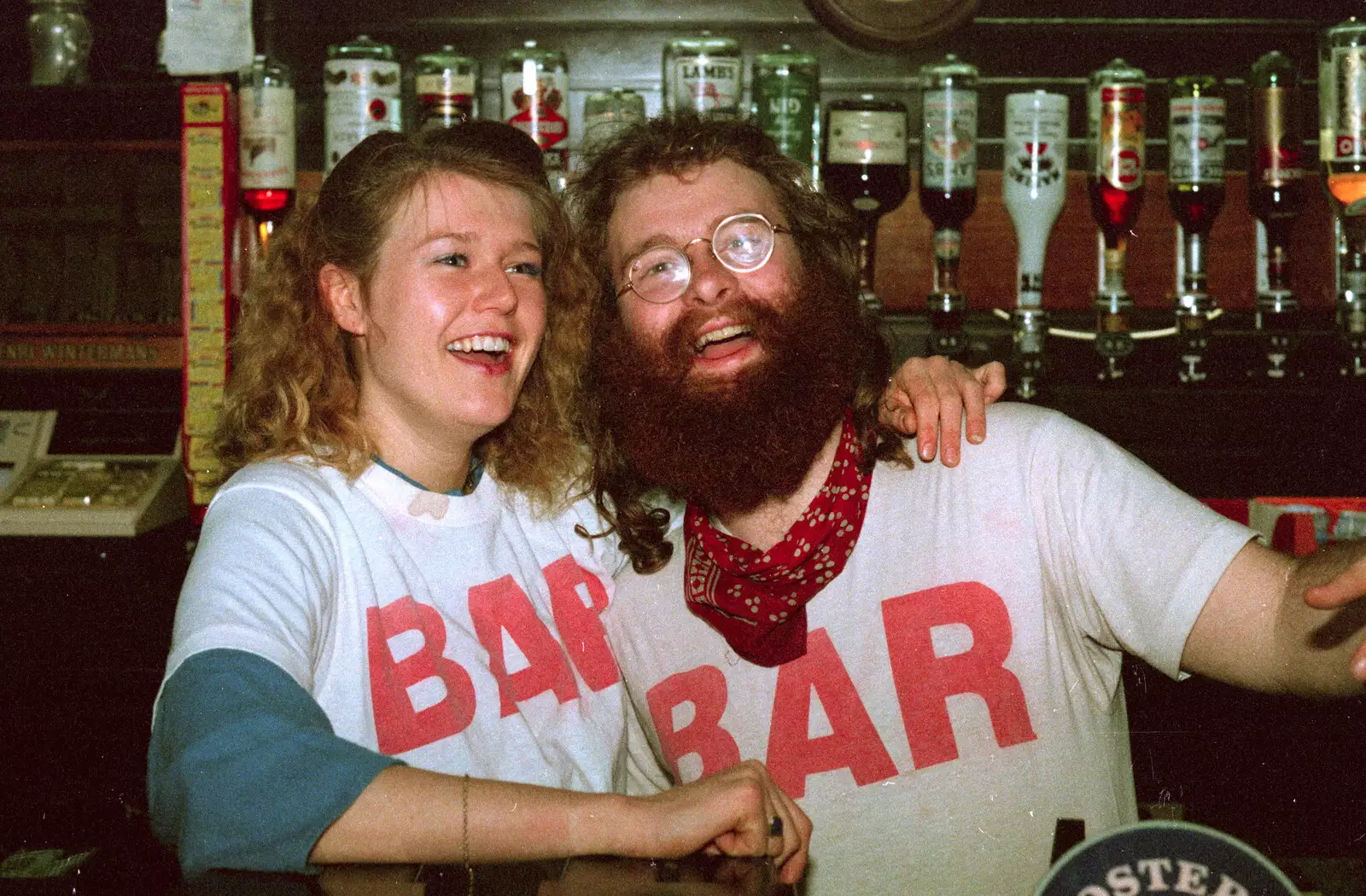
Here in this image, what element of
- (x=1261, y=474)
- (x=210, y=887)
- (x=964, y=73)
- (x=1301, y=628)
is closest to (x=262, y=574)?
(x=210, y=887)

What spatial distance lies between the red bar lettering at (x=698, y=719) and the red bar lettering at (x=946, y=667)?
0.22m

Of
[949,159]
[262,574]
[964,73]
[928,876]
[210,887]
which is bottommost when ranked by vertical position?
[928,876]

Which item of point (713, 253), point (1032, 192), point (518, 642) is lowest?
point (518, 642)

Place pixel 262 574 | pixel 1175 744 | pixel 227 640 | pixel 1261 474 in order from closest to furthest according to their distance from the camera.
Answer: pixel 227 640, pixel 262 574, pixel 1175 744, pixel 1261 474

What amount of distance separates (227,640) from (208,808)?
17cm

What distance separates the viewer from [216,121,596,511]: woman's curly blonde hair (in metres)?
1.66

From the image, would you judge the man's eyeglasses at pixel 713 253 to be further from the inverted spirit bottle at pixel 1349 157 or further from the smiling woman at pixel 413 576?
the inverted spirit bottle at pixel 1349 157

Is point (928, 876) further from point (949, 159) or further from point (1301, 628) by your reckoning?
point (949, 159)

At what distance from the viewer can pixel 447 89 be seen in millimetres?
2738

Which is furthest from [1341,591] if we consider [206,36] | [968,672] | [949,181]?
[206,36]

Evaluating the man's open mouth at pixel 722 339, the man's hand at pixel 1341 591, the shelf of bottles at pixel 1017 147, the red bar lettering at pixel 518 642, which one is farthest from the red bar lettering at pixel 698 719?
the shelf of bottles at pixel 1017 147

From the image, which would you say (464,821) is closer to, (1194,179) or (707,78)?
(707,78)

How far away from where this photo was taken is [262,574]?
1.28 meters

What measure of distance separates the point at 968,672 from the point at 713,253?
2.17ft
